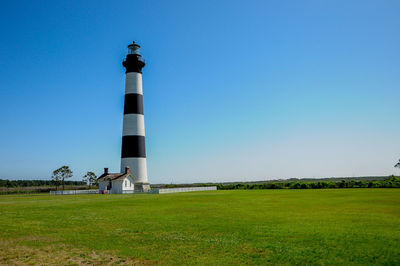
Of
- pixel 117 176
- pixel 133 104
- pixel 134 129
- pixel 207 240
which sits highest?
pixel 133 104

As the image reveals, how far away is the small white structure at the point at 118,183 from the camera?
50.4 metres

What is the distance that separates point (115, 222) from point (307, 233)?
10129 mm

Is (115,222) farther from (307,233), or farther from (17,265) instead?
(307,233)

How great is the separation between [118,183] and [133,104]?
1385 cm

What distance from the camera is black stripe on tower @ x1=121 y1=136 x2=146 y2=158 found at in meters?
51.5

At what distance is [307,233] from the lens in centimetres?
1284

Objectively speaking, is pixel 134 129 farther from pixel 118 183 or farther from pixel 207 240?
pixel 207 240

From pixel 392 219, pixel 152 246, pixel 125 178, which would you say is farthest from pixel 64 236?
pixel 125 178

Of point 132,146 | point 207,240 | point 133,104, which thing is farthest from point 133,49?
point 207,240

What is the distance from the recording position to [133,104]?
5191cm

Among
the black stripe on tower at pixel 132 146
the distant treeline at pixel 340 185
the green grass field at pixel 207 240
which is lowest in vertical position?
the distant treeline at pixel 340 185

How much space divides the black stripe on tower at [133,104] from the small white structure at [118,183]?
10.1m

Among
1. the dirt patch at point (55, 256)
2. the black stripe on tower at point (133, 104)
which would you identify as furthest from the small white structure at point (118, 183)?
the dirt patch at point (55, 256)

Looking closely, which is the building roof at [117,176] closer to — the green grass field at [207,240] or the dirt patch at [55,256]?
the green grass field at [207,240]
